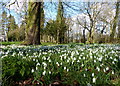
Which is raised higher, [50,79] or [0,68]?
[0,68]

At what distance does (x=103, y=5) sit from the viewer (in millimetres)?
21438

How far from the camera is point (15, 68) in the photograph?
2336mm

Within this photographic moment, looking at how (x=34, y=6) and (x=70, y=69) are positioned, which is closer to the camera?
(x=70, y=69)

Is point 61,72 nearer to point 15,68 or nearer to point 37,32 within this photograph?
point 15,68

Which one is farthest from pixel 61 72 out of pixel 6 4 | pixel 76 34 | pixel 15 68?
pixel 76 34

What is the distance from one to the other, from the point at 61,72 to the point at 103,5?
21113mm

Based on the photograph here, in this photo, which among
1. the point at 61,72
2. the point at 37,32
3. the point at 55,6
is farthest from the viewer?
the point at 55,6

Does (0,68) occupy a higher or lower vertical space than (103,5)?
lower

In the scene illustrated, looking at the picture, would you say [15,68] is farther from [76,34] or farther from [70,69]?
[76,34]

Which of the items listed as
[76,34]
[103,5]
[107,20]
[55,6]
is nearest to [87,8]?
[103,5]

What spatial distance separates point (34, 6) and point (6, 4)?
178 centimetres

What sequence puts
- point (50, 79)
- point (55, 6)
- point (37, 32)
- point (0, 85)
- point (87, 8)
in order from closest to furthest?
point (0, 85) → point (50, 79) → point (37, 32) → point (55, 6) → point (87, 8)

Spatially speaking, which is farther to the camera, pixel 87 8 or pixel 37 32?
pixel 87 8

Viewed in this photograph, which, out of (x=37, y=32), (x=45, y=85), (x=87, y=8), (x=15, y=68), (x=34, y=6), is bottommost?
(x=45, y=85)
